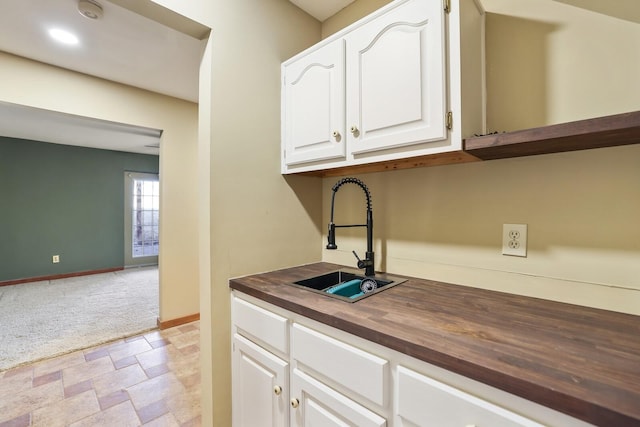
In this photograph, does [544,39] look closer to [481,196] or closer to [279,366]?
[481,196]

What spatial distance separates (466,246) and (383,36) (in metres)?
0.94

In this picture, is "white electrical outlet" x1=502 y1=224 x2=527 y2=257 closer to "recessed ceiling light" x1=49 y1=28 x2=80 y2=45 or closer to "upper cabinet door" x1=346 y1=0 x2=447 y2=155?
"upper cabinet door" x1=346 y1=0 x2=447 y2=155

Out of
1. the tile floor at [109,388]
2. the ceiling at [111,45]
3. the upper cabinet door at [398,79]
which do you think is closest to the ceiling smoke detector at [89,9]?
the ceiling at [111,45]

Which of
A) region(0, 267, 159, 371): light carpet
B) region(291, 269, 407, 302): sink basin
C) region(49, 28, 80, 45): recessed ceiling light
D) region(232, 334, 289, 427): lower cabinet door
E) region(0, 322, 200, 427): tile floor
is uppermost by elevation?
region(49, 28, 80, 45): recessed ceiling light

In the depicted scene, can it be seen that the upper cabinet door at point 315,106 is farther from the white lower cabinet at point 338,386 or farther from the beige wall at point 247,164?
the white lower cabinet at point 338,386

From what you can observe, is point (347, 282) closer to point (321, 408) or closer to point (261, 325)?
point (261, 325)

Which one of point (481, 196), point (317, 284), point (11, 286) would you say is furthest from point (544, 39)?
point (11, 286)

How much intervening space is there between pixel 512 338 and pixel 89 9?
2.54 meters

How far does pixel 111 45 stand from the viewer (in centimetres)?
203

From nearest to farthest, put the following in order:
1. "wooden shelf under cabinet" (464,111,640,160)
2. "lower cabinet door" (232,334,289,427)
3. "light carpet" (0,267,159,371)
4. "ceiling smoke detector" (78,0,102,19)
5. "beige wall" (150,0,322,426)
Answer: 1. "wooden shelf under cabinet" (464,111,640,160)
2. "lower cabinet door" (232,334,289,427)
3. "beige wall" (150,0,322,426)
4. "ceiling smoke detector" (78,0,102,19)
5. "light carpet" (0,267,159,371)

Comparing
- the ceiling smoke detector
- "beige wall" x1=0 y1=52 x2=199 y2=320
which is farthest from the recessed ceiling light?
"beige wall" x1=0 y1=52 x2=199 y2=320

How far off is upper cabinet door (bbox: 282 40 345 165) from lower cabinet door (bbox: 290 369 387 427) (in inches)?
36.4

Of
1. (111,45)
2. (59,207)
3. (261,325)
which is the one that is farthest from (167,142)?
(59,207)

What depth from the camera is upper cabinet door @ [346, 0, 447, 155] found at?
0.98m
